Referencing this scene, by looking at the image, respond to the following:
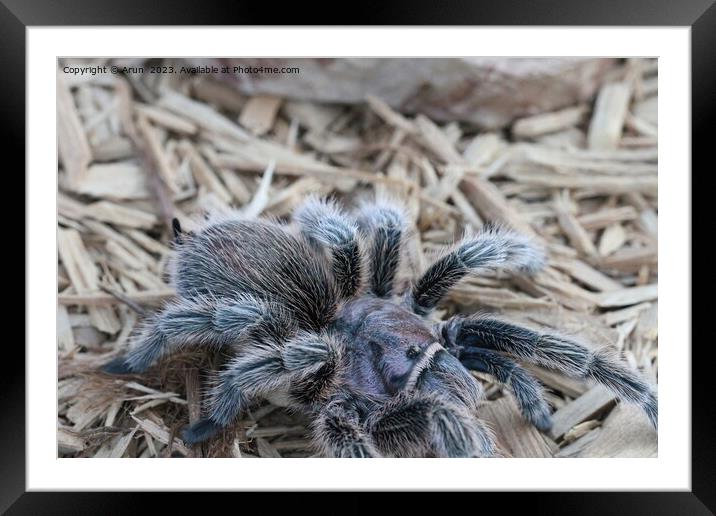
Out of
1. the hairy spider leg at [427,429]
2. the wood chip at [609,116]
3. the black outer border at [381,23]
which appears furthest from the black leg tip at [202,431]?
the wood chip at [609,116]

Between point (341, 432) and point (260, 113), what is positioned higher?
point (260, 113)

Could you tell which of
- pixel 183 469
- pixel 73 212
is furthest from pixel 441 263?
pixel 73 212

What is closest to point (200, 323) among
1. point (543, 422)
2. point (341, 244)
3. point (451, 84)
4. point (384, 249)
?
point (341, 244)

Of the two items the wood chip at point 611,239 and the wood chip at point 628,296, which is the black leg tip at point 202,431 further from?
the wood chip at point 611,239

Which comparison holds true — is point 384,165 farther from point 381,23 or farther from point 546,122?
point 381,23

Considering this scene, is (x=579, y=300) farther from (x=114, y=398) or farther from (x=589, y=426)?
(x=114, y=398)
